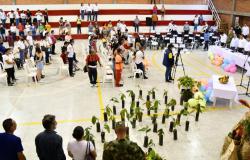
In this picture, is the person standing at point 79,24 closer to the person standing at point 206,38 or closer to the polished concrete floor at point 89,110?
the polished concrete floor at point 89,110

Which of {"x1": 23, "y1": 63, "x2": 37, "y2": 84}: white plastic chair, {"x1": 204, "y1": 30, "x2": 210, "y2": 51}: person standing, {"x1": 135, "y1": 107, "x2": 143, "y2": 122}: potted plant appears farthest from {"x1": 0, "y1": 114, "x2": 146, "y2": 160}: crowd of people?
{"x1": 204, "y1": 30, "x2": 210, "y2": 51}: person standing

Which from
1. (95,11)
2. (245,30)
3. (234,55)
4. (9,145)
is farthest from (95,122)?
(95,11)

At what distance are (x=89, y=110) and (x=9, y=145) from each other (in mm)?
4749

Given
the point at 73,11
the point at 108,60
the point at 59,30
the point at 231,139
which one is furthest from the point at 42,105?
the point at 73,11

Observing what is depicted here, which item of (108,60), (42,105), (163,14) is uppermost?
(163,14)

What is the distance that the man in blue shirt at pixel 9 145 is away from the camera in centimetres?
408

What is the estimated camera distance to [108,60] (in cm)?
1276

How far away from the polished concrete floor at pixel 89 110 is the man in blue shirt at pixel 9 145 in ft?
7.24

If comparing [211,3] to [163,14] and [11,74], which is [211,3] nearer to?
[163,14]

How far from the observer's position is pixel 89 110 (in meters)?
8.81

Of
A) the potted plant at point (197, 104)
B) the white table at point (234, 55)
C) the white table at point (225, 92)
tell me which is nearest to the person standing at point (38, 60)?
the potted plant at point (197, 104)

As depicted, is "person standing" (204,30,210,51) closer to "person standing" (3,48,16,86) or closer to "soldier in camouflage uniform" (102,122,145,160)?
"person standing" (3,48,16,86)

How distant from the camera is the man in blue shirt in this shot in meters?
4.08

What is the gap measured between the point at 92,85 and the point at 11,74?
119 inches
